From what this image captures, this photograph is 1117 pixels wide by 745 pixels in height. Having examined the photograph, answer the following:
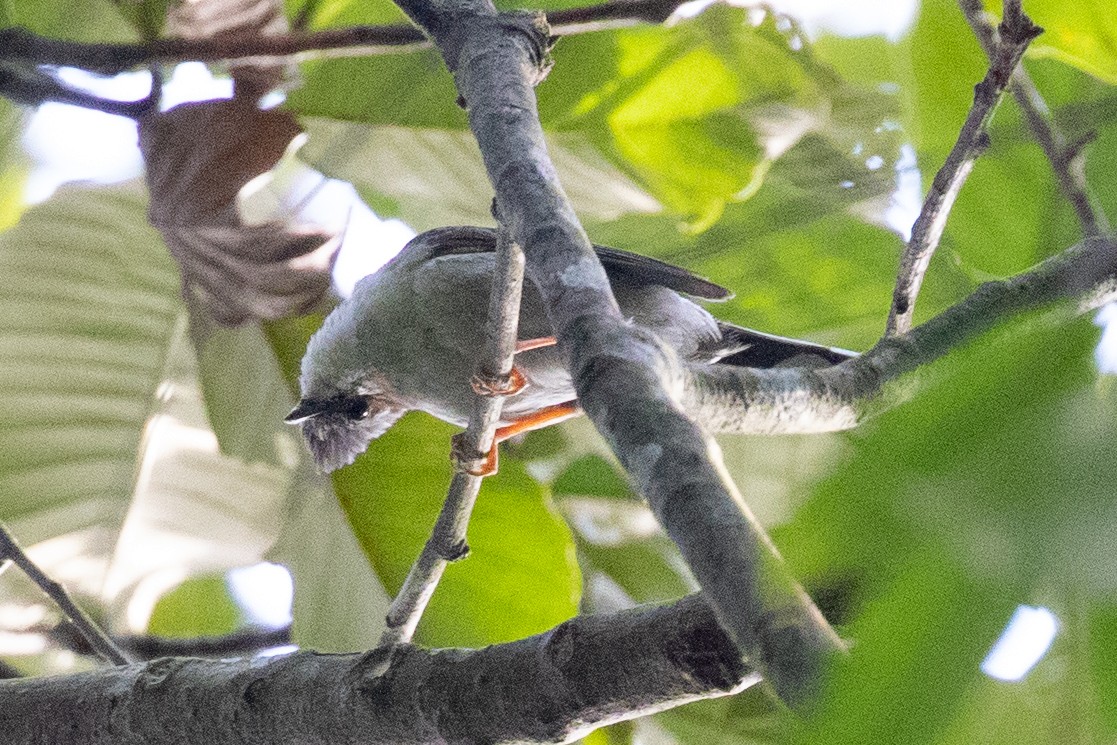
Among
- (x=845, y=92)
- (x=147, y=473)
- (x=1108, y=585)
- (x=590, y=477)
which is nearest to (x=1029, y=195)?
(x=845, y=92)

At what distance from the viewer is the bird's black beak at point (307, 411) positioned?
285cm

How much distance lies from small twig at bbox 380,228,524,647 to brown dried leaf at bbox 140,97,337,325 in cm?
128

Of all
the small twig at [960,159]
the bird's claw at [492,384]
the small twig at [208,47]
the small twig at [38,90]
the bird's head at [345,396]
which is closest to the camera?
the small twig at [960,159]

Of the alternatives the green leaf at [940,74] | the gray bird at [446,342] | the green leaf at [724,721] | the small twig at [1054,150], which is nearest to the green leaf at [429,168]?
the gray bird at [446,342]

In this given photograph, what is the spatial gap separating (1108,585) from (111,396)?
350cm

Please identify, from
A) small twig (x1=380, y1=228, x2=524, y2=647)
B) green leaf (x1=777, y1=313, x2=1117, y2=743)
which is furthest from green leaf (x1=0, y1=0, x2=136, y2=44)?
green leaf (x1=777, y1=313, x2=1117, y2=743)

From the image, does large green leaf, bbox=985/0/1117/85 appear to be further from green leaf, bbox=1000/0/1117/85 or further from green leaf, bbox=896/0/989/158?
green leaf, bbox=896/0/989/158

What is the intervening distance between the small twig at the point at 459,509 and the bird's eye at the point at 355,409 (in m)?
0.99

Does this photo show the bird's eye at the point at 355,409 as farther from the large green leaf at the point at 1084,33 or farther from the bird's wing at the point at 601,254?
the large green leaf at the point at 1084,33

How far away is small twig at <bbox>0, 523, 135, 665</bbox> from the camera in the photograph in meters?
2.06

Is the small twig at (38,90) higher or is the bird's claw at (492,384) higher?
Answer: the small twig at (38,90)

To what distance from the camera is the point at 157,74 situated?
2668mm

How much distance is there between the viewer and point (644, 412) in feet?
2.39

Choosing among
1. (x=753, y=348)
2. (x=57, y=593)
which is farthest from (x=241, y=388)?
(x=753, y=348)
